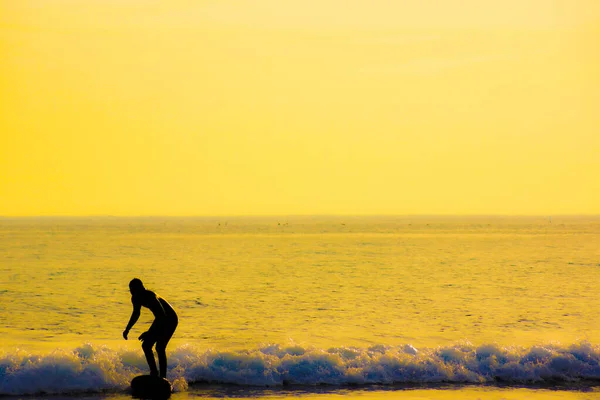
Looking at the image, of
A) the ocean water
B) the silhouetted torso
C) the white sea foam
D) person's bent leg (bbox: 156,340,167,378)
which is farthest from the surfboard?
the silhouetted torso

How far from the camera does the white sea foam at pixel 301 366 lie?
56.4 feet

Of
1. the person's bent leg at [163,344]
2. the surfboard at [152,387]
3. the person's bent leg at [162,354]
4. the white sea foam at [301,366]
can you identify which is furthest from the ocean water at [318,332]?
the person's bent leg at [163,344]

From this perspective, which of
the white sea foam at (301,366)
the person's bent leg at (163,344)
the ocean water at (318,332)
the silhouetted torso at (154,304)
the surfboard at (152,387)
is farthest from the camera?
the ocean water at (318,332)

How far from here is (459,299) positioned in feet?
104

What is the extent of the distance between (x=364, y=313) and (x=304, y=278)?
525 inches

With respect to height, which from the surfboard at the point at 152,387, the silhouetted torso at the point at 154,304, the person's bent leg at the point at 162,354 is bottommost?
the surfboard at the point at 152,387

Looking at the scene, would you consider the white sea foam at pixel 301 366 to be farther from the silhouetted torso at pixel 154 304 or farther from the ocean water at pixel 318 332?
the silhouetted torso at pixel 154 304

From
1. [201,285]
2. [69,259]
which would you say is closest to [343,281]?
[201,285]

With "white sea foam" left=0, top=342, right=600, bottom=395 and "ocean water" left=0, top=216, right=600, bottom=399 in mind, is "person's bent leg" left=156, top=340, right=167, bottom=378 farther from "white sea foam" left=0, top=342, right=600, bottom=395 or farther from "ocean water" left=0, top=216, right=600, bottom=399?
"white sea foam" left=0, top=342, right=600, bottom=395

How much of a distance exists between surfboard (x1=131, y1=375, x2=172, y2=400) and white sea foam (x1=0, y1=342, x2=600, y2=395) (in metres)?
0.89

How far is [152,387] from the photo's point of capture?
1605cm

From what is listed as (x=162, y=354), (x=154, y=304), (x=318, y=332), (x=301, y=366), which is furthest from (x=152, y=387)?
(x=318, y=332)

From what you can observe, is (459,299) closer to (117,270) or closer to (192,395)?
(192,395)

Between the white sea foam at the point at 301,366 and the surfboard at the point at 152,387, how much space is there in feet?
2.92
